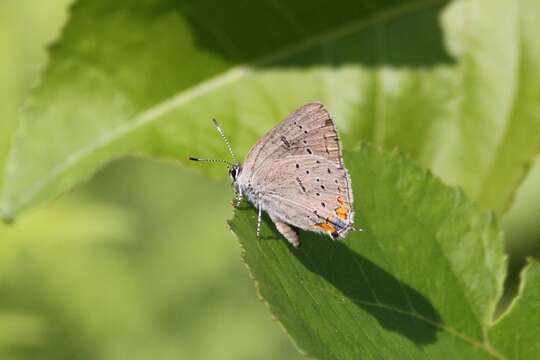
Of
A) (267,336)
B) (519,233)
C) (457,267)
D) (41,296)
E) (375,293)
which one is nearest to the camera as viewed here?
(375,293)

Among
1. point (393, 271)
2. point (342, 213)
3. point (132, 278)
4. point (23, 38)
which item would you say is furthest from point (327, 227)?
point (132, 278)

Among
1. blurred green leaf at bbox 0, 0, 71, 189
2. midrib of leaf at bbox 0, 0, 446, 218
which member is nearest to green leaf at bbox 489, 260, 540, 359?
midrib of leaf at bbox 0, 0, 446, 218

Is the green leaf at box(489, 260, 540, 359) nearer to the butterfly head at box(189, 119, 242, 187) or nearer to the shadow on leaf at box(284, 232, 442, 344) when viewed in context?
the shadow on leaf at box(284, 232, 442, 344)

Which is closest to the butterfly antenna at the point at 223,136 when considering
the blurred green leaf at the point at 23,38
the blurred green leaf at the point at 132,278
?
the blurred green leaf at the point at 132,278

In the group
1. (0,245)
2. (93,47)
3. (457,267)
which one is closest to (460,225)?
(457,267)

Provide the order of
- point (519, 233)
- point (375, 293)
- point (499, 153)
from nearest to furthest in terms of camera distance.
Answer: point (375, 293) → point (499, 153) → point (519, 233)

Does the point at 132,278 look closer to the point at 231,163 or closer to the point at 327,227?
the point at 231,163

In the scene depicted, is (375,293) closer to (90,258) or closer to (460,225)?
(460,225)
